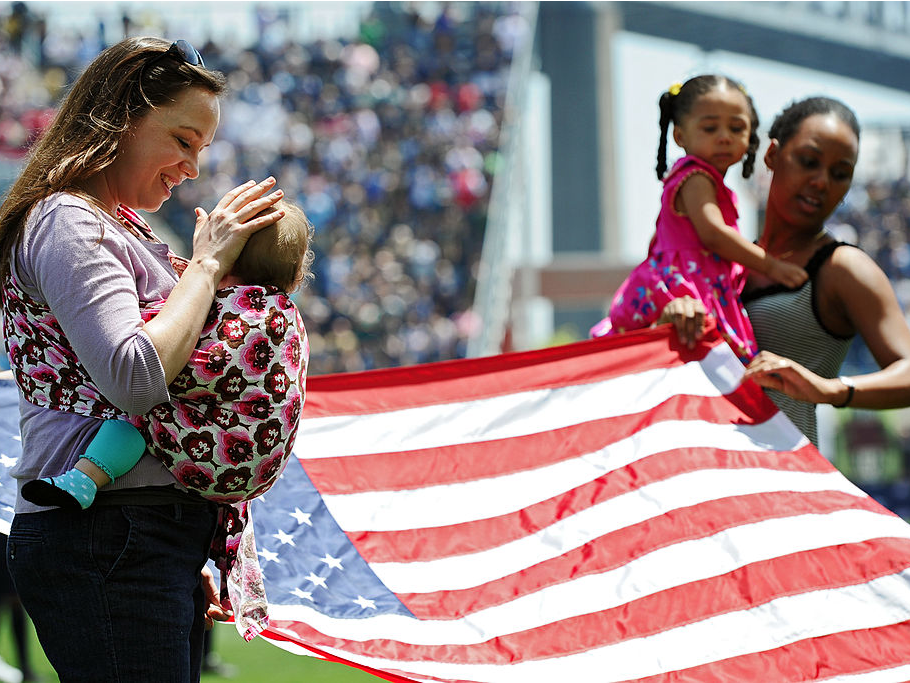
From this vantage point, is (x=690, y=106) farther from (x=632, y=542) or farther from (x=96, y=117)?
(x=96, y=117)

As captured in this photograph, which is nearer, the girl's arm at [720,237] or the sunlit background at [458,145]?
the girl's arm at [720,237]

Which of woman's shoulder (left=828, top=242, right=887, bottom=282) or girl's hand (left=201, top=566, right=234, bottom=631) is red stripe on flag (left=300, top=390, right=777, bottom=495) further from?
girl's hand (left=201, top=566, right=234, bottom=631)

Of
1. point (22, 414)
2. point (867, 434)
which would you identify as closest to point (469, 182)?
point (867, 434)

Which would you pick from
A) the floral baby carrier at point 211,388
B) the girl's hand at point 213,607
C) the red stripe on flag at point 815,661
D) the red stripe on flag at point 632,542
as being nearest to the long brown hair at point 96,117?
the floral baby carrier at point 211,388

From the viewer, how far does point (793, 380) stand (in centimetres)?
325

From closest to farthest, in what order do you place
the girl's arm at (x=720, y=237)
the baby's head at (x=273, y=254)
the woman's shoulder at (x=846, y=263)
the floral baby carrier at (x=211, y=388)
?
the floral baby carrier at (x=211, y=388), the baby's head at (x=273, y=254), the woman's shoulder at (x=846, y=263), the girl's arm at (x=720, y=237)

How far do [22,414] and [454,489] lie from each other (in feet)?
5.09

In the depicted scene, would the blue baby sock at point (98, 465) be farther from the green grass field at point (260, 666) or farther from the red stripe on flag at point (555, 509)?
the green grass field at point (260, 666)

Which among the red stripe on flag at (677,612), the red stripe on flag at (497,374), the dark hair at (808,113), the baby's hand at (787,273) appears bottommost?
the red stripe on flag at (677,612)

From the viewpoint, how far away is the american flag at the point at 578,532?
9.54ft

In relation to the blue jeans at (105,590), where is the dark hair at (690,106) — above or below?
above

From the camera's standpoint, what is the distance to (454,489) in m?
3.46

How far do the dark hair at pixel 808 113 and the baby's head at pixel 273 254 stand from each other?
197 cm

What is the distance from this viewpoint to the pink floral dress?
11.8 ft
